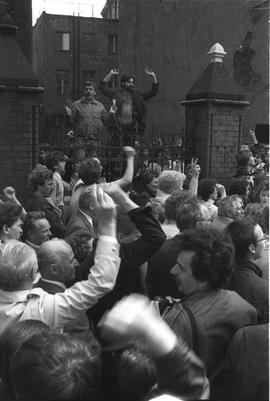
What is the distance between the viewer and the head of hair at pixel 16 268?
2482 millimetres

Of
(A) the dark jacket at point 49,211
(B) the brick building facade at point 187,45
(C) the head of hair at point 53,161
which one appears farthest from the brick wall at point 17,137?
(B) the brick building facade at point 187,45

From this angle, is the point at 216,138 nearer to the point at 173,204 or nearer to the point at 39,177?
the point at 39,177

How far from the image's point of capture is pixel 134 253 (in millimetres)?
2912

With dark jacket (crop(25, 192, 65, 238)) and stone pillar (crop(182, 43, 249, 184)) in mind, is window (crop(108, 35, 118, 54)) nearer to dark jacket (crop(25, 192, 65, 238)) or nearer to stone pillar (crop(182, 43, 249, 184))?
stone pillar (crop(182, 43, 249, 184))

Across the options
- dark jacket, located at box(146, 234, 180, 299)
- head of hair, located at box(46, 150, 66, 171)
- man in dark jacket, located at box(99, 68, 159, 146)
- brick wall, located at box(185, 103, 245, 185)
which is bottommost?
dark jacket, located at box(146, 234, 180, 299)

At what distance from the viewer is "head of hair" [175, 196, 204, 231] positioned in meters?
3.64

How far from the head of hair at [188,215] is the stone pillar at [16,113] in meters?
4.16

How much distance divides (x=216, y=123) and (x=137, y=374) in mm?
7784

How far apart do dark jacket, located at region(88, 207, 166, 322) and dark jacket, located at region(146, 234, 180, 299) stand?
321 mm

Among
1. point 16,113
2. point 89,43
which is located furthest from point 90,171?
point 89,43

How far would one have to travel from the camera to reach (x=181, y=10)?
70.0 feet

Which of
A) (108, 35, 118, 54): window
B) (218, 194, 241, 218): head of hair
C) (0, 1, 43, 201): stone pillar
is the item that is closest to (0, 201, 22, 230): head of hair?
(218, 194, 241, 218): head of hair

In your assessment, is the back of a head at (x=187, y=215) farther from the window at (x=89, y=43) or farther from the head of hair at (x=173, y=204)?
the window at (x=89, y=43)

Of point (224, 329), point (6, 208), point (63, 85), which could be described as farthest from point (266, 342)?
point (63, 85)
